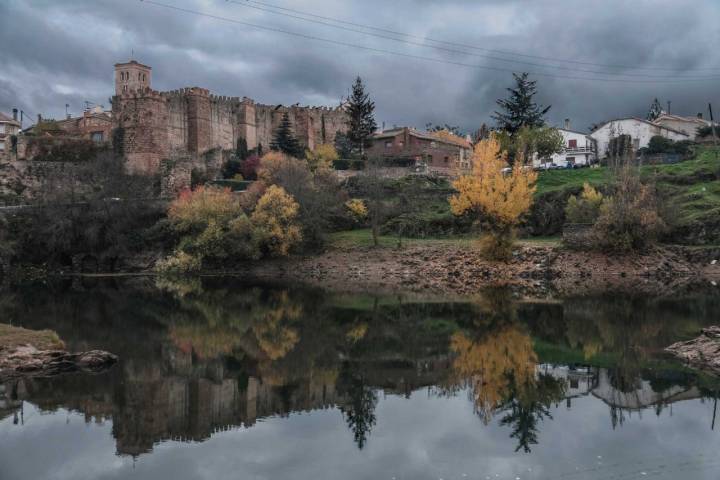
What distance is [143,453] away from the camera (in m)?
12.6

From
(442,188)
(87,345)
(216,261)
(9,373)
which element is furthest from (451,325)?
(442,188)

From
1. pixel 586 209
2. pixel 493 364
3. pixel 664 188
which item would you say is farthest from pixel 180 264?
pixel 664 188

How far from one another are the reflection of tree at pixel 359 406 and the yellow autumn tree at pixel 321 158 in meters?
43.9

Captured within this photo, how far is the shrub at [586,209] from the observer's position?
4647cm

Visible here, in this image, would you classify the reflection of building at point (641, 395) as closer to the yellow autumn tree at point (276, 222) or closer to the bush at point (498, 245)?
the bush at point (498, 245)

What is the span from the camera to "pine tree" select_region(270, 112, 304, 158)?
68750 millimetres

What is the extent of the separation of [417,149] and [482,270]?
31.0 m

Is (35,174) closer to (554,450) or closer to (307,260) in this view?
(307,260)

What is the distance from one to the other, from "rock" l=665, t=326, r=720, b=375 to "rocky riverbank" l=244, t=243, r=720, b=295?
15053 mm

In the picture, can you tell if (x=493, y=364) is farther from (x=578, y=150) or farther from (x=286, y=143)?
(x=578, y=150)

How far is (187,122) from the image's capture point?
6556 centimetres

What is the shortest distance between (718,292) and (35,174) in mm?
54328

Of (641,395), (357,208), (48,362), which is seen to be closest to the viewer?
(641,395)

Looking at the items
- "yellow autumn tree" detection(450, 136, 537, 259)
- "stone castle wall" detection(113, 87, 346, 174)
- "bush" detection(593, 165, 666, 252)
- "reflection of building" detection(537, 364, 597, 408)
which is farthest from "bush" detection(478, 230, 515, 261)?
"stone castle wall" detection(113, 87, 346, 174)
